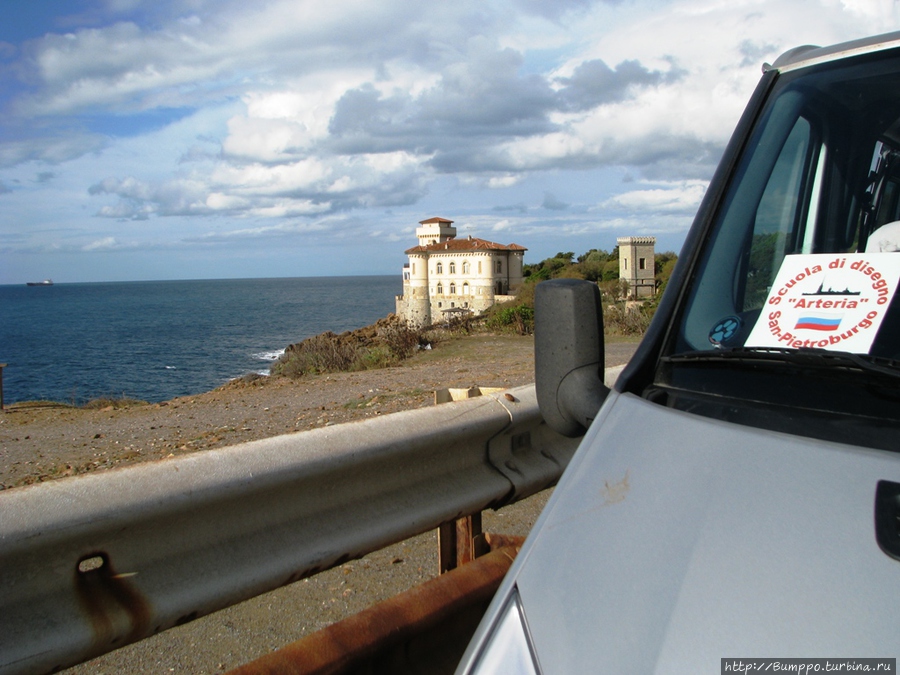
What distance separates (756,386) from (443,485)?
5.28 ft

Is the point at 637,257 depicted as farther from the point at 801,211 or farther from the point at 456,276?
the point at 801,211

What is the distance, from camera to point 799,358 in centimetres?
178

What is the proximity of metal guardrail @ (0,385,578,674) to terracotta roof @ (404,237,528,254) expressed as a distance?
8121 centimetres

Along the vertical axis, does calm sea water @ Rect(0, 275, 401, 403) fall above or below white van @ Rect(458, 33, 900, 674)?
below

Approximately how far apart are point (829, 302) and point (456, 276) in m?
84.3

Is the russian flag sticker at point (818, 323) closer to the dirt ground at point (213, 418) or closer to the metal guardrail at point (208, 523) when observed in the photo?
the metal guardrail at point (208, 523)

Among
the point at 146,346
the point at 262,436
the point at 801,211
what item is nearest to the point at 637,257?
the point at 146,346

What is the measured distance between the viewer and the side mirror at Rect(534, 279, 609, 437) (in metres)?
2.09

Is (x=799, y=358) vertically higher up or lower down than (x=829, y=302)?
lower down

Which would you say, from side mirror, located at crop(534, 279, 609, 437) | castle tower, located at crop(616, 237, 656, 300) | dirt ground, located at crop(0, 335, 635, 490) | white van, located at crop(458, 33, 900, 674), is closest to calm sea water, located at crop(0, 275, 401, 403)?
dirt ground, located at crop(0, 335, 635, 490)

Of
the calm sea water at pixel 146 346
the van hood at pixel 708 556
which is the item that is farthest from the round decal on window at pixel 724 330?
the calm sea water at pixel 146 346

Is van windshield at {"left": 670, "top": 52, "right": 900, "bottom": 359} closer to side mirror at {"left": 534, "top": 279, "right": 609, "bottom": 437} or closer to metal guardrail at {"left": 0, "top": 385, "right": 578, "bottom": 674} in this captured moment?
side mirror at {"left": 534, "top": 279, "right": 609, "bottom": 437}

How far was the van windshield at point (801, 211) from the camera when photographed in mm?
1961

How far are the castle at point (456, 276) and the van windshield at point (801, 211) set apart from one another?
79.9m
